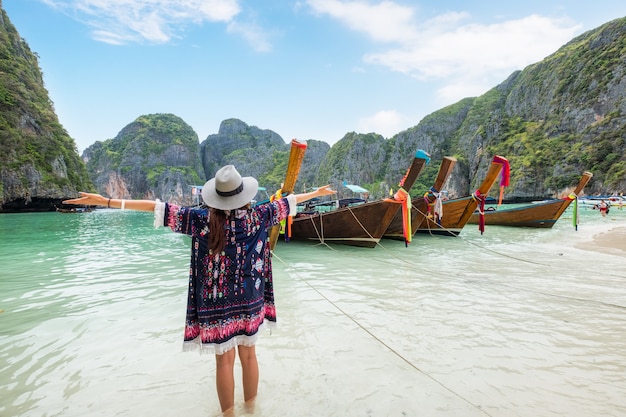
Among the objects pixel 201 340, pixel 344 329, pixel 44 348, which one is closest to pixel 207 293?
pixel 201 340

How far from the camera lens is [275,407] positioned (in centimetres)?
216

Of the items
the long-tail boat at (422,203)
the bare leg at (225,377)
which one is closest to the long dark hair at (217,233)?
the bare leg at (225,377)

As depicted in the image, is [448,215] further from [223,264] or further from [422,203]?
[223,264]

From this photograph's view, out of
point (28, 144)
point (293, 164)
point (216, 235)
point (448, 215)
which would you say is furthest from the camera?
point (28, 144)

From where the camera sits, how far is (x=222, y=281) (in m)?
1.80

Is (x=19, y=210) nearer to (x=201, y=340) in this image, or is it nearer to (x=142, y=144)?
(x=201, y=340)

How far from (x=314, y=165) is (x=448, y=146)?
48.5 metres

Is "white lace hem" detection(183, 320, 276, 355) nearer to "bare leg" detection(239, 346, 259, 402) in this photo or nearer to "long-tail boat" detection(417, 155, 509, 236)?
"bare leg" detection(239, 346, 259, 402)

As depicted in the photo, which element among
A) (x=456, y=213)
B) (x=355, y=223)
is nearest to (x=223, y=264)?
(x=355, y=223)

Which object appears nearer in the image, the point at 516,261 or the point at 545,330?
the point at 545,330

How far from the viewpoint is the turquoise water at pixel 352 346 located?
87.4 inches

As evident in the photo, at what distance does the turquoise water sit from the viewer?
2219mm

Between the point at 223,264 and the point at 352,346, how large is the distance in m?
1.92

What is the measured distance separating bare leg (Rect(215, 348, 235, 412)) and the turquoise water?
255 millimetres
